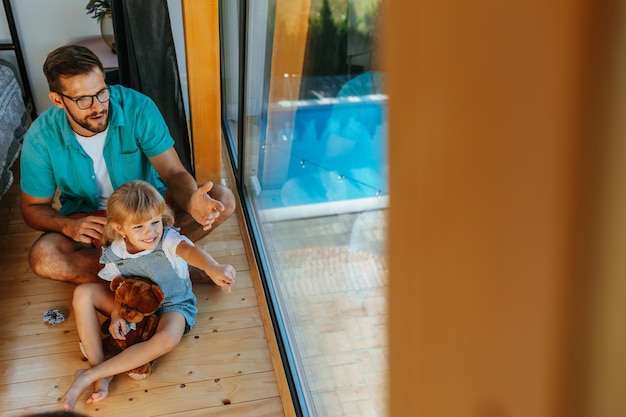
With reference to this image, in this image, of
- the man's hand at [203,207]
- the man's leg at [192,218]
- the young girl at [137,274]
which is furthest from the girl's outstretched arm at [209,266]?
the man's leg at [192,218]

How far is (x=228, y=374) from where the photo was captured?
78.3 inches

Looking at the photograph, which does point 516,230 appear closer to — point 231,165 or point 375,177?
point 375,177

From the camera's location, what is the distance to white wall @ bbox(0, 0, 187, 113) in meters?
3.30

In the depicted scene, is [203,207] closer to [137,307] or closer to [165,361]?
[137,307]

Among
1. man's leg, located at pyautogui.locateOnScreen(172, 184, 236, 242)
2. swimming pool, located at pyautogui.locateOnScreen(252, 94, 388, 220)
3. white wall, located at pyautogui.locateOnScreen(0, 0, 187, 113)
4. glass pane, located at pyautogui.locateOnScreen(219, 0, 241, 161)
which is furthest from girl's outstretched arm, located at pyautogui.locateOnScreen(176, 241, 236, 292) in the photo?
white wall, located at pyautogui.locateOnScreen(0, 0, 187, 113)

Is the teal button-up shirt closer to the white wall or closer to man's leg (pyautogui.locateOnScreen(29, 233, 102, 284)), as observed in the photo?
man's leg (pyautogui.locateOnScreen(29, 233, 102, 284))

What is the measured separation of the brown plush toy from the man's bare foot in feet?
0.28

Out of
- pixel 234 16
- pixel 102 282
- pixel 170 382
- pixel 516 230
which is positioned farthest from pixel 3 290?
pixel 516 230

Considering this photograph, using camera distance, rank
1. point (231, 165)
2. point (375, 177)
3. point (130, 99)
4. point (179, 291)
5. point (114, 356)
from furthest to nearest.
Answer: point (231, 165)
point (130, 99)
point (179, 291)
point (114, 356)
point (375, 177)

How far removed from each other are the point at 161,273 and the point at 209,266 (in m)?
0.16

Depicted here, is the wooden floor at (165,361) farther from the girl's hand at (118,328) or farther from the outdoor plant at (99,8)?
the outdoor plant at (99,8)

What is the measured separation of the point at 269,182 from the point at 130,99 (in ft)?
1.79

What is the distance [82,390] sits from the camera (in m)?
1.86

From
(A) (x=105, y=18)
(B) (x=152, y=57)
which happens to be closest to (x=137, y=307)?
(B) (x=152, y=57)
